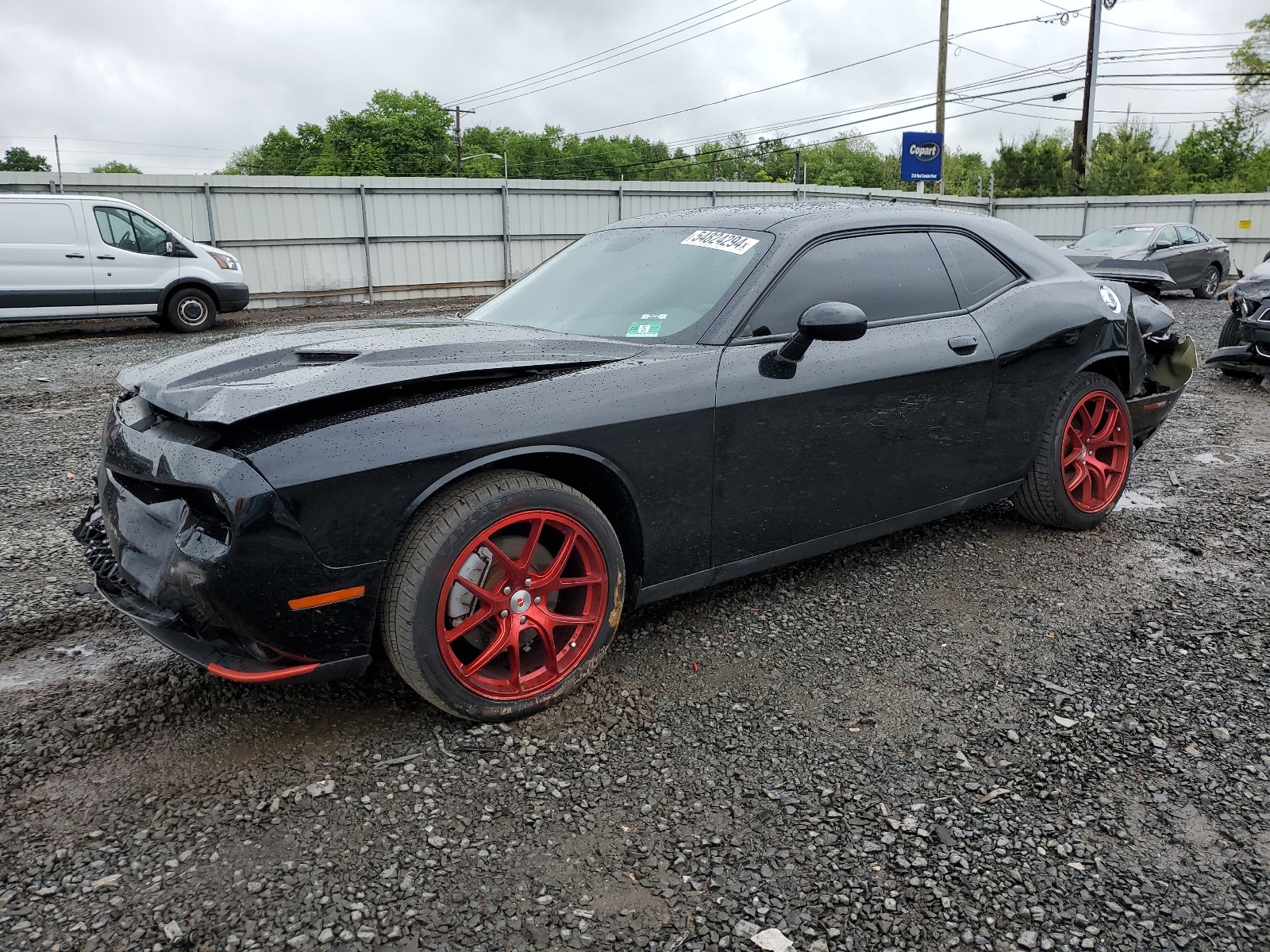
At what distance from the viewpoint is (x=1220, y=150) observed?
52.1 metres

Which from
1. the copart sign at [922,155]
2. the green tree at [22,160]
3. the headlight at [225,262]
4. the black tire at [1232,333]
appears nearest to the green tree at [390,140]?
the green tree at [22,160]

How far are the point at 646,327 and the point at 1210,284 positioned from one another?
63.4 ft

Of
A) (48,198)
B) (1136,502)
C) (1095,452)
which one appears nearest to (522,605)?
(1095,452)

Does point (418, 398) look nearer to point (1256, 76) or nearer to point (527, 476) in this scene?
point (527, 476)

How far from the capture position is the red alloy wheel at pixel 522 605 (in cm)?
253

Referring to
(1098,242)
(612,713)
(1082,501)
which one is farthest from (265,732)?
(1098,242)

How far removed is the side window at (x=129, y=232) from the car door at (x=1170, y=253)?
1657 centimetres

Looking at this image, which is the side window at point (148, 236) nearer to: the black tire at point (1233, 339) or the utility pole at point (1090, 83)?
the black tire at point (1233, 339)

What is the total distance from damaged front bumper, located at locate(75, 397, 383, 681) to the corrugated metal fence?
14.4 metres

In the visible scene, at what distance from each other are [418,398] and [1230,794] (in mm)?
2379

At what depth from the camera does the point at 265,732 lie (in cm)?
259

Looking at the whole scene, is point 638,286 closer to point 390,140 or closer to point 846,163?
point 390,140

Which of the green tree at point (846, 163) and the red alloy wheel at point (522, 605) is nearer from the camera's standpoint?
Answer: the red alloy wheel at point (522, 605)

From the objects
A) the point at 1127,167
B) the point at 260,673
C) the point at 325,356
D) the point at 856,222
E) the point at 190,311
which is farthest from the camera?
the point at 1127,167
